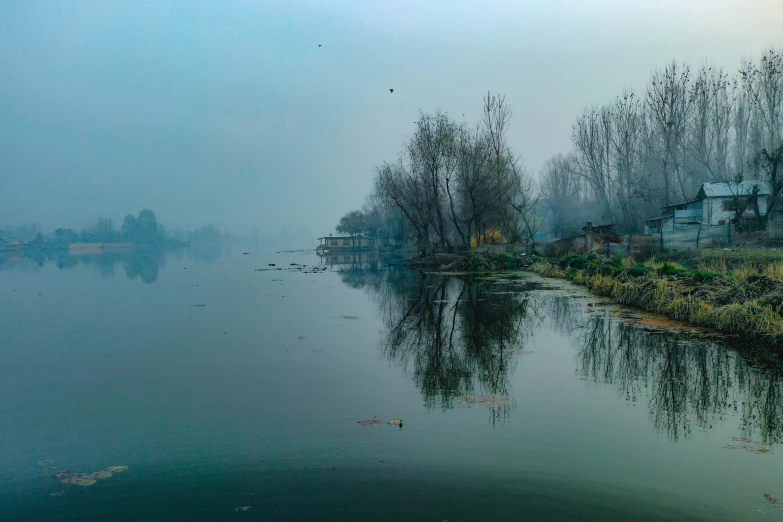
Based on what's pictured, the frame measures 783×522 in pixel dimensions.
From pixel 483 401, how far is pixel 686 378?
364 cm

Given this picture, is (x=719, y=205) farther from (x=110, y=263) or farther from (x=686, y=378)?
(x=110, y=263)

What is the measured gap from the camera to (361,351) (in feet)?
41.4

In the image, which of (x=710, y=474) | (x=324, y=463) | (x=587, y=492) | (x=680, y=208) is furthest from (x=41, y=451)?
(x=680, y=208)

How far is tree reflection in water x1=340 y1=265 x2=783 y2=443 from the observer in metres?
8.03

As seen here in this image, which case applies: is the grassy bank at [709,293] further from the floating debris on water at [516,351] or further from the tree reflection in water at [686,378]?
the floating debris on water at [516,351]

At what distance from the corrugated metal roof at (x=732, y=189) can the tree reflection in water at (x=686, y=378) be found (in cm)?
3099

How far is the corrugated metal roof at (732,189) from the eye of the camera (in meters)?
38.5

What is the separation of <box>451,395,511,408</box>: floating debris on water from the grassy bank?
6885mm

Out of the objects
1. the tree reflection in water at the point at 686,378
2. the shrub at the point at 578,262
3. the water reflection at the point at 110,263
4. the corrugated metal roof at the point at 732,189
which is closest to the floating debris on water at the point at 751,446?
the tree reflection in water at the point at 686,378

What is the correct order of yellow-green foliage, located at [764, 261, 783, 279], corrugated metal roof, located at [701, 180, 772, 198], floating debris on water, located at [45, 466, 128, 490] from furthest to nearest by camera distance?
corrugated metal roof, located at [701, 180, 772, 198], yellow-green foliage, located at [764, 261, 783, 279], floating debris on water, located at [45, 466, 128, 490]

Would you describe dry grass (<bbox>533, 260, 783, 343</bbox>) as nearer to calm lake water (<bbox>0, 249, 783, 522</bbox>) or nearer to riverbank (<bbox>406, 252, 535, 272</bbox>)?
calm lake water (<bbox>0, 249, 783, 522</bbox>)

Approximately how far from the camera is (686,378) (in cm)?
955

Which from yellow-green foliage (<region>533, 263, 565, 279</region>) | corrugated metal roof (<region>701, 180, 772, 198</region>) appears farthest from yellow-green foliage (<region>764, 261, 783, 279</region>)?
corrugated metal roof (<region>701, 180, 772, 198</region>)

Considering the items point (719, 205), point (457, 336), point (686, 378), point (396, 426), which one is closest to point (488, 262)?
point (719, 205)
